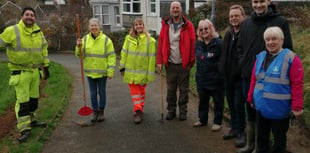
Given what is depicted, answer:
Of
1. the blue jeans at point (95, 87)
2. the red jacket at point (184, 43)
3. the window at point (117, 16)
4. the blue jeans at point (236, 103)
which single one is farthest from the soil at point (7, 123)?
the window at point (117, 16)

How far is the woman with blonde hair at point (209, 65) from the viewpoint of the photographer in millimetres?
5473

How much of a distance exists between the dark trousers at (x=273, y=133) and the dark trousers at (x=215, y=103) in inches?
55.9

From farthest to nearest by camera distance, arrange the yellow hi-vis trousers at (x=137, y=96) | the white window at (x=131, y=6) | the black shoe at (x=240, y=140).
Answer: the white window at (x=131, y=6)
the yellow hi-vis trousers at (x=137, y=96)
the black shoe at (x=240, y=140)

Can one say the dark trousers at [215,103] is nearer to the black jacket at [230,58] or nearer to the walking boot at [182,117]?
the walking boot at [182,117]

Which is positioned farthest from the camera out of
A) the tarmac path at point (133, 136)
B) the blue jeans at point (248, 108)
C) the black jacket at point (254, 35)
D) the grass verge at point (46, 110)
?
the grass verge at point (46, 110)

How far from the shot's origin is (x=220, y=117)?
226 inches

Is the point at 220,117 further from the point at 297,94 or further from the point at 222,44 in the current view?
the point at 297,94

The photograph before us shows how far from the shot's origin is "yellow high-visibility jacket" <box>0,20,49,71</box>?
5336 millimetres

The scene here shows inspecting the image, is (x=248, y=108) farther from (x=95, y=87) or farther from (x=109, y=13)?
(x=109, y=13)

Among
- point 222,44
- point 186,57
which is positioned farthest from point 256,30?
point 186,57

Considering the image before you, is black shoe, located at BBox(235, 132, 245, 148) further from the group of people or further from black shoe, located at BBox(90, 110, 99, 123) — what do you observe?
black shoe, located at BBox(90, 110, 99, 123)

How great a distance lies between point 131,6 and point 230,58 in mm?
25553

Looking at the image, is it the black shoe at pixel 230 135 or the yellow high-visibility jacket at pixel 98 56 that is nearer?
the black shoe at pixel 230 135

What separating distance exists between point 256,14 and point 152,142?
2631 millimetres
